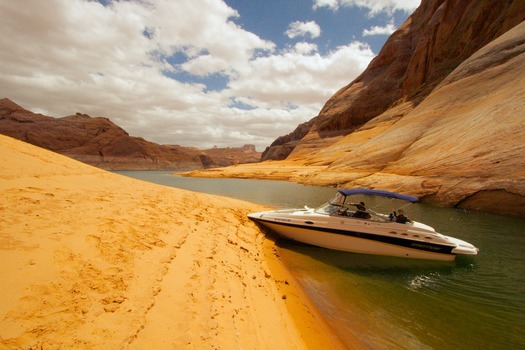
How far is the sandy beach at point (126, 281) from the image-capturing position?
3.49 metres

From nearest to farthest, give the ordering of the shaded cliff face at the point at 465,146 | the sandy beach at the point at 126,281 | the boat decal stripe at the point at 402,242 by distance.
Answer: the sandy beach at the point at 126,281, the boat decal stripe at the point at 402,242, the shaded cliff face at the point at 465,146

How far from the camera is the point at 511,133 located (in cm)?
1892

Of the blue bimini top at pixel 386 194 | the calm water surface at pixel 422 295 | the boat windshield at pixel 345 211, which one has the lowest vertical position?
the calm water surface at pixel 422 295

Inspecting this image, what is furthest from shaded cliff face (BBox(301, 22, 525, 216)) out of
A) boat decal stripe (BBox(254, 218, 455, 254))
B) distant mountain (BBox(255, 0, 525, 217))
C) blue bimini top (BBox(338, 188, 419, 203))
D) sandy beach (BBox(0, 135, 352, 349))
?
sandy beach (BBox(0, 135, 352, 349))

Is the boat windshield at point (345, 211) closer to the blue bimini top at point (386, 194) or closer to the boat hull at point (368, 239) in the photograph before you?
the boat hull at point (368, 239)

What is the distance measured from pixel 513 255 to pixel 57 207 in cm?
1530

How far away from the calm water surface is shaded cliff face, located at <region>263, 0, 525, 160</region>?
47.2m

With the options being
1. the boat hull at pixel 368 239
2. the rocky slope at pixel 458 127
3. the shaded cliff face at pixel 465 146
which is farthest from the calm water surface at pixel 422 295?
the rocky slope at pixel 458 127

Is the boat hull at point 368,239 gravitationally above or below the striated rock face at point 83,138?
below

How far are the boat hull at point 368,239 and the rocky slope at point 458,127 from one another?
988 cm

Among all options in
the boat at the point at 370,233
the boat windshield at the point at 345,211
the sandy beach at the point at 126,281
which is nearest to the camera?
the sandy beach at the point at 126,281

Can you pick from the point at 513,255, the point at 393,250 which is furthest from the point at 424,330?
the point at 513,255

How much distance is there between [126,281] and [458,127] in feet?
98.7

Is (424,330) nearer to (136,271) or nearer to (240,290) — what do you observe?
(240,290)
